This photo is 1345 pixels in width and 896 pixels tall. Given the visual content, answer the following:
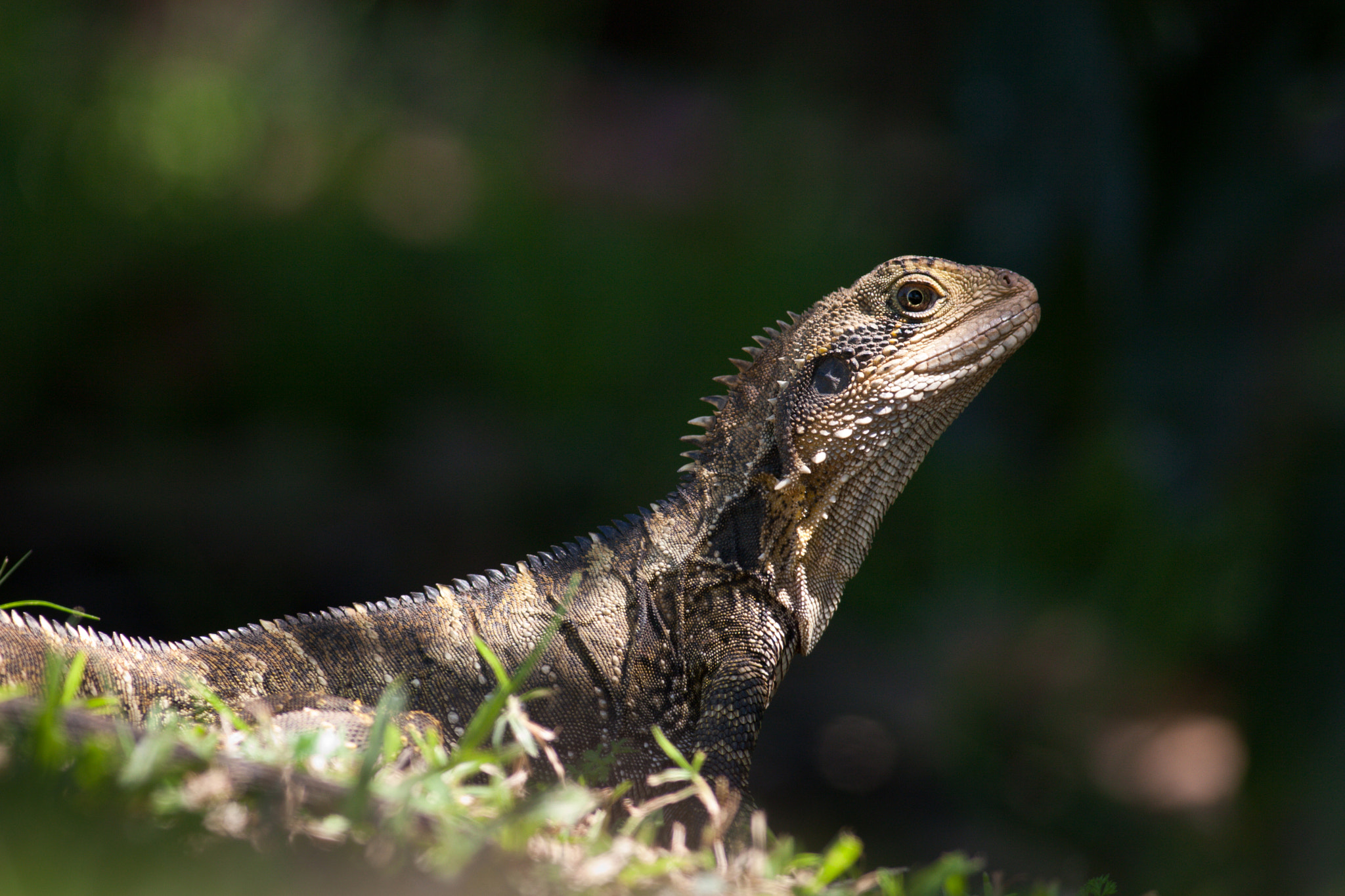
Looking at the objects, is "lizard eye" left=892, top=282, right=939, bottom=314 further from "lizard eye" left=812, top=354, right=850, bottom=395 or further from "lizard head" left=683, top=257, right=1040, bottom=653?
"lizard eye" left=812, top=354, right=850, bottom=395

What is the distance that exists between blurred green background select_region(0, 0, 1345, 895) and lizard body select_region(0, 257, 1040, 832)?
3.70 meters

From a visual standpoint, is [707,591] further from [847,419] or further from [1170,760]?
[1170,760]

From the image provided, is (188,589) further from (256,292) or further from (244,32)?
(244,32)

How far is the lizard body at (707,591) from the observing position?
305cm

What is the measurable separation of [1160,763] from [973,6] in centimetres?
645

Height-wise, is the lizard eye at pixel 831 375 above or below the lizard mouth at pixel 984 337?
below

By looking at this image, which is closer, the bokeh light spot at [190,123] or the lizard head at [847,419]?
the lizard head at [847,419]

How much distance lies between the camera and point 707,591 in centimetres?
338

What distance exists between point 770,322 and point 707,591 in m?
5.89

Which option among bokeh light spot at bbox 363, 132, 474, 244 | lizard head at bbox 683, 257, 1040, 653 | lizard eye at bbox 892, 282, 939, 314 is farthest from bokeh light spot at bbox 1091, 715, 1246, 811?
bokeh light spot at bbox 363, 132, 474, 244

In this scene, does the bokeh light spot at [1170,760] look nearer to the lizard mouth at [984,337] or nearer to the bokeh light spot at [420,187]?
the lizard mouth at [984,337]

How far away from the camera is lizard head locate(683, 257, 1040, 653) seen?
3.47m

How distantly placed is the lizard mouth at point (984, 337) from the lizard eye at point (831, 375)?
0.22 meters

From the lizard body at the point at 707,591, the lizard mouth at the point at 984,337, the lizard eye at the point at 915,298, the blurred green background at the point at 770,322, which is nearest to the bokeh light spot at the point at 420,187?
the blurred green background at the point at 770,322
